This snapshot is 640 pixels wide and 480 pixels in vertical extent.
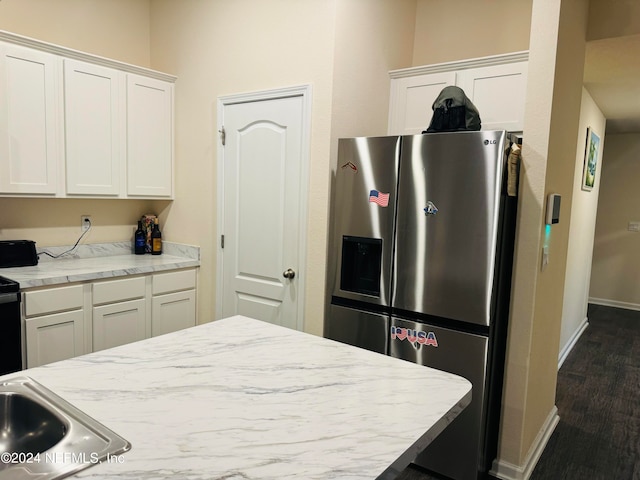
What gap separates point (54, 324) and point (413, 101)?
257 cm

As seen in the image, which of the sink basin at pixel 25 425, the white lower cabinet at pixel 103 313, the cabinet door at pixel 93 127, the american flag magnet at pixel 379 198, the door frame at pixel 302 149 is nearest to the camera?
the sink basin at pixel 25 425

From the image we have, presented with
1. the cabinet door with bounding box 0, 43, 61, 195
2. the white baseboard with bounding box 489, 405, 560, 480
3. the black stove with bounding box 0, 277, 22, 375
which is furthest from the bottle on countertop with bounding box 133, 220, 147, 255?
the white baseboard with bounding box 489, 405, 560, 480

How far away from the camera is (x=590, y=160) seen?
435 centimetres

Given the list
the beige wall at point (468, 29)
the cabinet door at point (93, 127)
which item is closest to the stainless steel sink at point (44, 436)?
the cabinet door at point (93, 127)

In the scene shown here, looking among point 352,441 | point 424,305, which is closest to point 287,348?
point 352,441

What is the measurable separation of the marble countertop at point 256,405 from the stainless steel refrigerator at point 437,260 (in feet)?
2.78

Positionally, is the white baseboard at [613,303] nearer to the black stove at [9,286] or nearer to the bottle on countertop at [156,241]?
the bottle on countertop at [156,241]

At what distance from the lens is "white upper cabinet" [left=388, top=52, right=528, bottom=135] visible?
8.20 feet

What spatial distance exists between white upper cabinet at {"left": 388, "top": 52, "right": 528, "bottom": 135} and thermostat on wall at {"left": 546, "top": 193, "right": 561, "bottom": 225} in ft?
1.56

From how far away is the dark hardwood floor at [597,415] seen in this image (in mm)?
2467

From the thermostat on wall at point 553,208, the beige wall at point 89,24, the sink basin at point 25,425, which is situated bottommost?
the sink basin at point 25,425

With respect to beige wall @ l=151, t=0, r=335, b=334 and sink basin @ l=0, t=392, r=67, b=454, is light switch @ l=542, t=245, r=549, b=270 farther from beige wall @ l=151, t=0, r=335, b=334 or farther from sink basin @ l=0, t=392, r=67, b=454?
sink basin @ l=0, t=392, r=67, b=454

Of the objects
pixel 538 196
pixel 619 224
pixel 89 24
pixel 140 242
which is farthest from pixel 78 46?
pixel 619 224

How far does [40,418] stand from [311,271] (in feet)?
5.92
